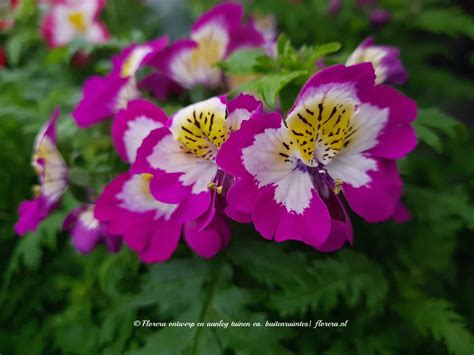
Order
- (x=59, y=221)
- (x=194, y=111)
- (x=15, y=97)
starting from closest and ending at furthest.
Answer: (x=194, y=111) < (x=59, y=221) < (x=15, y=97)

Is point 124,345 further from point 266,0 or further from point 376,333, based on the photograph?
point 266,0

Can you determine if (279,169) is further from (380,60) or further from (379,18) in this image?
(379,18)

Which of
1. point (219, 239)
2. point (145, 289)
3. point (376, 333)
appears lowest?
point (376, 333)

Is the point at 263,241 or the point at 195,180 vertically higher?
the point at 195,180

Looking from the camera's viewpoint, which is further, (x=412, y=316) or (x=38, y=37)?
(x=38, y=37)

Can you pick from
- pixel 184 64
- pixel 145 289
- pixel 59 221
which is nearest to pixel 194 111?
pixel 184 64

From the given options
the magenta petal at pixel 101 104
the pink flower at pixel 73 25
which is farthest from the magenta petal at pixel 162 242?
the pink flower at pixel 73 25

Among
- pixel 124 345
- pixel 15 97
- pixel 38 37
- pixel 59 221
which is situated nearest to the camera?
pixel 124 345
